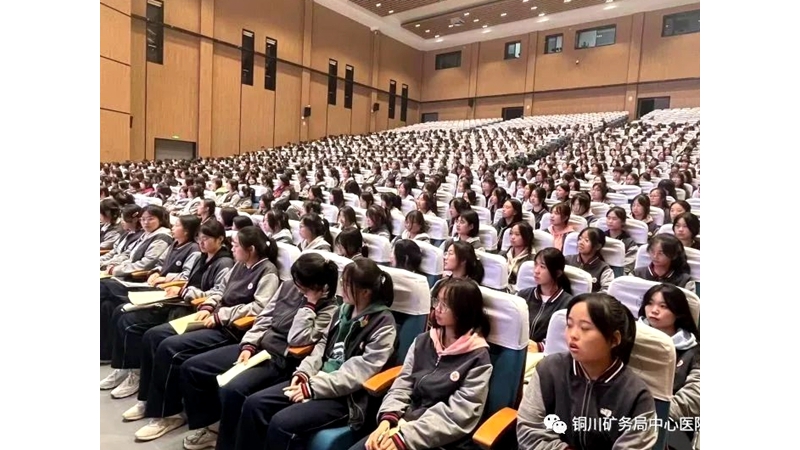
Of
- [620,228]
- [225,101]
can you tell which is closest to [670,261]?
[620,228]

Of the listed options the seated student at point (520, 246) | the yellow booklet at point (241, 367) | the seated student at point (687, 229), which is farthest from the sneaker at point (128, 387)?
the seated student at point (687, 229)

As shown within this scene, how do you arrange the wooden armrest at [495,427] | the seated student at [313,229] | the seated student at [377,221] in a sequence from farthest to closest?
the seated student at [377,221] < the seated student at [313,229] < the wooden armrest at [495,427]

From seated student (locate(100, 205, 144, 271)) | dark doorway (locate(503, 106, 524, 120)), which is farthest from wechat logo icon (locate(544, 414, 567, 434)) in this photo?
dark doorway (locate(503, 106, 524, 120))

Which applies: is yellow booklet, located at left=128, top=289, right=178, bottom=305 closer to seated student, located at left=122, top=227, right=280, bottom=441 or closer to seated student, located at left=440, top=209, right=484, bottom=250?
seated student, located at left=122, top=227, right=280, bottom=441

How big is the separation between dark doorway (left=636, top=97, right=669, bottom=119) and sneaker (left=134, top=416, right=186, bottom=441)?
17.3 metres

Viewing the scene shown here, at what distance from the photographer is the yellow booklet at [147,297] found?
254 centimetres

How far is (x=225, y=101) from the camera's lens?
13.6 metres

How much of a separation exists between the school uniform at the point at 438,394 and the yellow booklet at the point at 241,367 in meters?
0.64

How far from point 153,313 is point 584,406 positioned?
2261 mm

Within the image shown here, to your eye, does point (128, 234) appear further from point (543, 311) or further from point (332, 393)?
point (543, 311)

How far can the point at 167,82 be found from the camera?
472 inches

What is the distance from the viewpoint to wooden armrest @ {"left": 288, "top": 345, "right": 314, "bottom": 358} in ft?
6.29

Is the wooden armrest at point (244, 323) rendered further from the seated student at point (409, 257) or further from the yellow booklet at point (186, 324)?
the seated student at point (409, 257)
